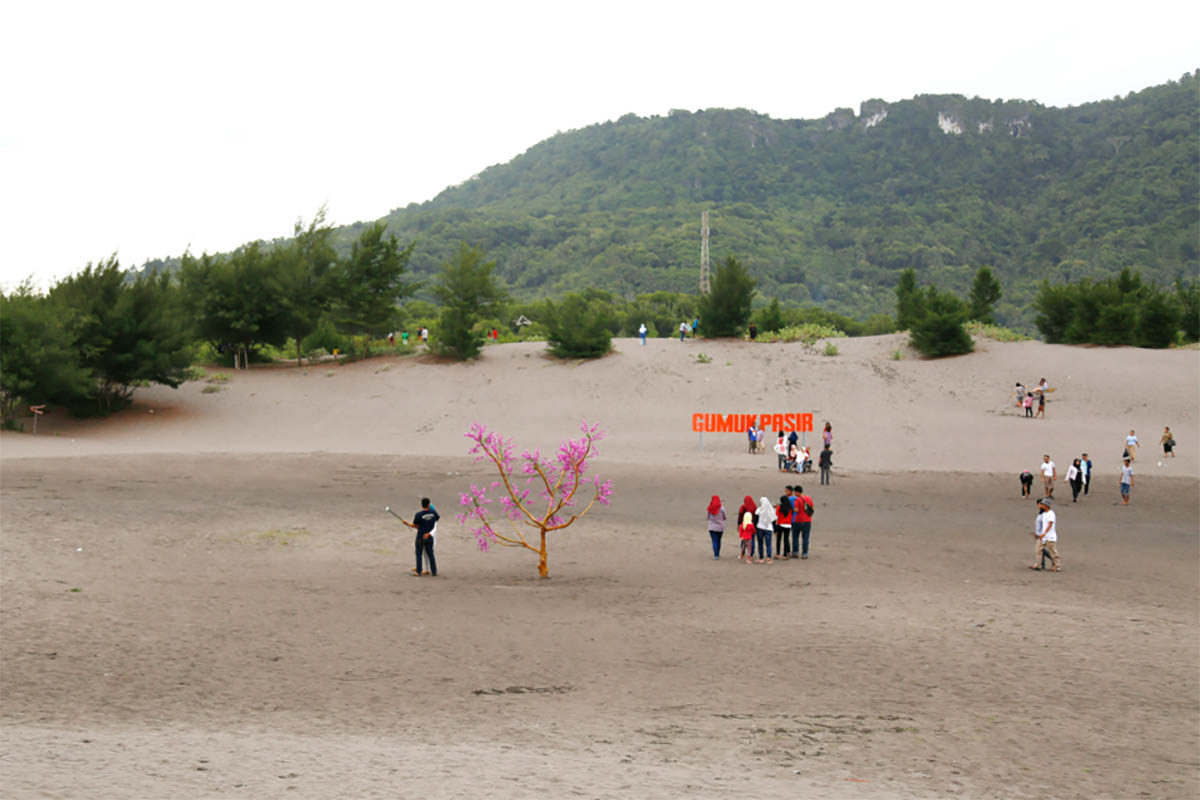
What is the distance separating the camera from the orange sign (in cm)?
3906

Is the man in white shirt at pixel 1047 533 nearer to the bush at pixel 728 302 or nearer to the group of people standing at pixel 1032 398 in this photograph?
the group of people standing at pixel 1032 398

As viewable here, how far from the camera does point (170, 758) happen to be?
8195 mm

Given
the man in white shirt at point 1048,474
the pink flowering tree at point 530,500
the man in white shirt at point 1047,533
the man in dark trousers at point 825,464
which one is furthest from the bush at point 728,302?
the man in white shirt at point 1047,533

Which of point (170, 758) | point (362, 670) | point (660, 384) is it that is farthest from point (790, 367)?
point (170, 758)

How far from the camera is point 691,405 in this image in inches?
1716

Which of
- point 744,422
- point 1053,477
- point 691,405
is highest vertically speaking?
point 691,405

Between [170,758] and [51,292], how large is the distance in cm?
3818

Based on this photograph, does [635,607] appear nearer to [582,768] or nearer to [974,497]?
[582,768]

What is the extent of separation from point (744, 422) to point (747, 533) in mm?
21960

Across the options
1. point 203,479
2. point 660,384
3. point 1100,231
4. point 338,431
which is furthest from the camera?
point 1100,231

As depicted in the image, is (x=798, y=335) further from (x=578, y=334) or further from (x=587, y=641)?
(x=587, y=641)

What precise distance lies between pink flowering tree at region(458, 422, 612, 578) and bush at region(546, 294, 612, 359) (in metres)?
15.2

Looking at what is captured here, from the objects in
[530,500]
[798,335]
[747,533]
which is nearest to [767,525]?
[747,533]

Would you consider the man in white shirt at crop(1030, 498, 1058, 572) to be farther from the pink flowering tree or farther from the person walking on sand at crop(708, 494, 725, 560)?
the pink flowering tree
